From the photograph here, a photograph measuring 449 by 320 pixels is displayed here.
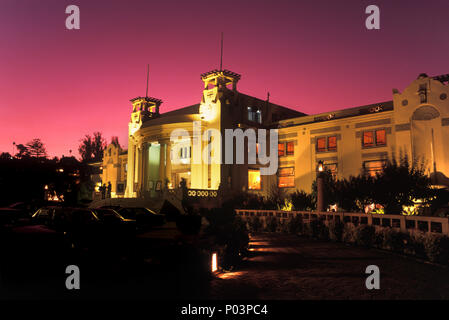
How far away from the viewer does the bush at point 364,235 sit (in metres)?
15.1

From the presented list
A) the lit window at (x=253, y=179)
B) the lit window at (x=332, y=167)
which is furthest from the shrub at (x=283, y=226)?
the lit window at (x=253, y=179)

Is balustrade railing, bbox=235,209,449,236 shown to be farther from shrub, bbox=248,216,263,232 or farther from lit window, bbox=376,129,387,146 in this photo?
lit window, bbox=376,129,387,146

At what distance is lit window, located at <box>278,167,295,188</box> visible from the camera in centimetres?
4025

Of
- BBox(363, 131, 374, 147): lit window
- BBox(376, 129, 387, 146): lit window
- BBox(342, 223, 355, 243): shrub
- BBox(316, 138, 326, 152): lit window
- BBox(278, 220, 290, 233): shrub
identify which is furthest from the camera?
BBox(316, 138, 326, 152): lit window

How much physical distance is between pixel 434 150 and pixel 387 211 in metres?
13.5

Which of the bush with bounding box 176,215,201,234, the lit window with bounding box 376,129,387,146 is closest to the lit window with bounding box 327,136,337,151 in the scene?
the lit window with bounding box 376,129,387,146

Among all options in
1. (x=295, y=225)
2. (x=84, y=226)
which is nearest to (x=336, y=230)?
(x=295, y=225)

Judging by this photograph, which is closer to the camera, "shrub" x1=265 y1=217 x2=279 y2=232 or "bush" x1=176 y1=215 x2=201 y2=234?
"bush" x1=176 y1=215 x2=201 y2=234

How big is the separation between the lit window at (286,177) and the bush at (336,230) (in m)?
22.4

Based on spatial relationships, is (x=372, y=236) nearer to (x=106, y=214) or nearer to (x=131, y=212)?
(x=106, y=214)

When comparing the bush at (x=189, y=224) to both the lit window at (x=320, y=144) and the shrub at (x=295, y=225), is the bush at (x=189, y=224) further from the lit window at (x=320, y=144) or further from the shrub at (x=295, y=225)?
the lit window at (x=320, y=144)

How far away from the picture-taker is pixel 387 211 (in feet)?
67.1

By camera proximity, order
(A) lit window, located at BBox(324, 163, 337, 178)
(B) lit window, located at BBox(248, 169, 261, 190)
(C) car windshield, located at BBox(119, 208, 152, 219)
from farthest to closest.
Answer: (B) lit window, located at BBox(248, 169, 261, 190), (A) lit window, located at BBox(324, 163, 337, 178), (C) car windshield, located at BBox(119, 208, 152, 219)

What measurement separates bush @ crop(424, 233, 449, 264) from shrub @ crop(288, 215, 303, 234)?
8856 mm
